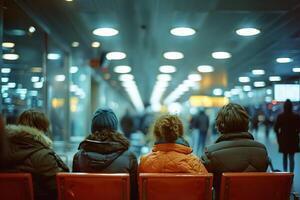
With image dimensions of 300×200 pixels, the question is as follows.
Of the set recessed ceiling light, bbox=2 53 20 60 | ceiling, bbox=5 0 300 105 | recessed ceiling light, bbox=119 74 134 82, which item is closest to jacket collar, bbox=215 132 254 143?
ceiling, bbox=5 0 300 105

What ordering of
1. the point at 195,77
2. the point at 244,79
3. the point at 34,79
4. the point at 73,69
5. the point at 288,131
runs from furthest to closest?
the point at 195,77, the point at 73,69, the point at 244,79, the point at 34,79, the point at 288,131

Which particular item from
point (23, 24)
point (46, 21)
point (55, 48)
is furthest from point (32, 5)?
point (55, 48)

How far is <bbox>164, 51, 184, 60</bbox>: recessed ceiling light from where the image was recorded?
12.4 meters

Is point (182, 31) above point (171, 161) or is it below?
above

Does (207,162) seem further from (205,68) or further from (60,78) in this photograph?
(205,68)

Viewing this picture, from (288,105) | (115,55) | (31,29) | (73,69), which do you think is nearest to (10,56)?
(31,29)

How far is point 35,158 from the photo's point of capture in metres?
3.94

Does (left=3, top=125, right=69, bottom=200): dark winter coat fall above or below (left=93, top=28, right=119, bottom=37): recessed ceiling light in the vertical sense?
below

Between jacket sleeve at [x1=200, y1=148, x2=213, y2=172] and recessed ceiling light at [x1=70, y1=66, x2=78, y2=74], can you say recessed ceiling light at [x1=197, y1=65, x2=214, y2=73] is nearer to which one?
recessed ceiling light at [x1=70, y1=66, x2=78, y2=74]

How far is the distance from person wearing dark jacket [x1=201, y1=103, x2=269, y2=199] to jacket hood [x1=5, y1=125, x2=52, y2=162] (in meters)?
1.52

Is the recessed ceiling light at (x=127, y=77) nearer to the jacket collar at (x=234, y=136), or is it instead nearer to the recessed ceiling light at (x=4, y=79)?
the recessed ceiling light at (x=4, y=79)

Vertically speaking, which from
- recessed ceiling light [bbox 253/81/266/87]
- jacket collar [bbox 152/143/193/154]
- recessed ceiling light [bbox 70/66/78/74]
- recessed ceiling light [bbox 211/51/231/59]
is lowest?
jacket collar [bbox 152/143/193/154]

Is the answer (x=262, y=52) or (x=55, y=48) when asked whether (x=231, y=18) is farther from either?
(x=55, y=48)

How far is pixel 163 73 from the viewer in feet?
55.7
